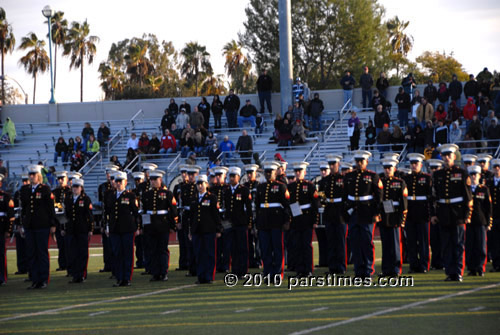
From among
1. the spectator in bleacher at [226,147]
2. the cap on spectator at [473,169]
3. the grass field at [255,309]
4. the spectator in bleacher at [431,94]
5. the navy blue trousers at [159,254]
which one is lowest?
the grass field at [255,309]

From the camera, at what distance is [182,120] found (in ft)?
97.7

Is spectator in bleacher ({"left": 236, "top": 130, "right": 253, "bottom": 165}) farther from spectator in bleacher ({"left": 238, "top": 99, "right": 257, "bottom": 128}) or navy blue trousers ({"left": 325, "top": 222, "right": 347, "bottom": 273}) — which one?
navy blue trousers ({"left": 325, "top": 222, "right": 347, "bottom": 273})

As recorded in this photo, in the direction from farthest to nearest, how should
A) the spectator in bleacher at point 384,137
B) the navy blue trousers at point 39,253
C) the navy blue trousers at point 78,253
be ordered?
the spectator in bleacher at point 384,137 < the navy blue trousers at point 78,253 < the navy blue trousers at point 39,253

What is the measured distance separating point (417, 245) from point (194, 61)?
174ft

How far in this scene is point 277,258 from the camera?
13.3 meters

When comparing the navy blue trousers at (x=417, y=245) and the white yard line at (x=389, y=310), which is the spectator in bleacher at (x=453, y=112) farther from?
the white yard line at (x=389, y=310)

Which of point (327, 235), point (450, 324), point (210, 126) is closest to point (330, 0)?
point (210, 126)

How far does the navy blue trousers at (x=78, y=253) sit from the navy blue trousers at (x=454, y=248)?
629 centimetres

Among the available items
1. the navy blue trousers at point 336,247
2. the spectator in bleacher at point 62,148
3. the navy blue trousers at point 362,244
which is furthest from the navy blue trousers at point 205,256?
the spectator in bleacher at point 62,148

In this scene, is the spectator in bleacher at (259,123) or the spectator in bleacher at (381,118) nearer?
the spectator in bleacher at (381,118)

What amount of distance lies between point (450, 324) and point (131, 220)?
6.22 meters

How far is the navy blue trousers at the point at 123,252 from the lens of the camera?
1366 centimetres

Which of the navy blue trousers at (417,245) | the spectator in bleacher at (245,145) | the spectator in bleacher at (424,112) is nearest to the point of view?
the navy blue trousers at (417,245)

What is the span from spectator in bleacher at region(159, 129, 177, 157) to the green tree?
37.4m
